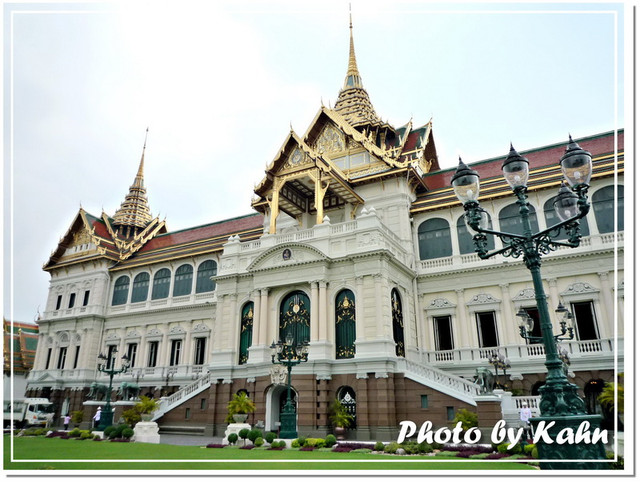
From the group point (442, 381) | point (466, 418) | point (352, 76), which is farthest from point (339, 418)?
point (352, 76)

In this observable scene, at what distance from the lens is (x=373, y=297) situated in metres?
20.6

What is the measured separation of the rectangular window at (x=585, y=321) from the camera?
67.0 ft

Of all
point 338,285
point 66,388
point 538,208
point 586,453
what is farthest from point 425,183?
point 66,388

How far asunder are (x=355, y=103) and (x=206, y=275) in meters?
16.8

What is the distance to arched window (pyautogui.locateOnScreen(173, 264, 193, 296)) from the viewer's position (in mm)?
33156

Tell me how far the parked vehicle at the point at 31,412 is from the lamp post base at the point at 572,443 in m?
31.0

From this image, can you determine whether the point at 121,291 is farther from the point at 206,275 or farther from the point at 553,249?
the point at 553,249

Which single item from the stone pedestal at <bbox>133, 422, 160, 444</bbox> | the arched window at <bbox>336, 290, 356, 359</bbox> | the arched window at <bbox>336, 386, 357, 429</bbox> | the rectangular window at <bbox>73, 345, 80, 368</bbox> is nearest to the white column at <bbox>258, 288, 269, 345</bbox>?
the arched window at <bbox>336, 290, 356, 359</bbox>

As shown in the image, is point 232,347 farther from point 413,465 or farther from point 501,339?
point 413,465

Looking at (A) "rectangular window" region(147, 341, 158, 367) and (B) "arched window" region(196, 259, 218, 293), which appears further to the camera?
(A) "rectangular window" region(147, 341, 158, 367)

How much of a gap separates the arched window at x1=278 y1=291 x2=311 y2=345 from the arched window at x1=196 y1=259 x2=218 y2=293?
10835 mm

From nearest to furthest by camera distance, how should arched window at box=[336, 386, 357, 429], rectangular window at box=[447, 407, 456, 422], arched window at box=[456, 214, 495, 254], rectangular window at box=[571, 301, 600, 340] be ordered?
rectangular window at box=[447, 407, 456, 422]
arched window at box=[336, 386, 357, 429]
rectangular window at box=[571, 301, 600, 340]
arched window at box=[456, 214, 495, 254]

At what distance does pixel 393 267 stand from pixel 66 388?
26.0 metres

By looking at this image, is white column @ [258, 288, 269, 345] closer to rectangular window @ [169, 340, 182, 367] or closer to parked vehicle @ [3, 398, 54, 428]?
Result: rectangular window @ [169, 340, 182, 367]
